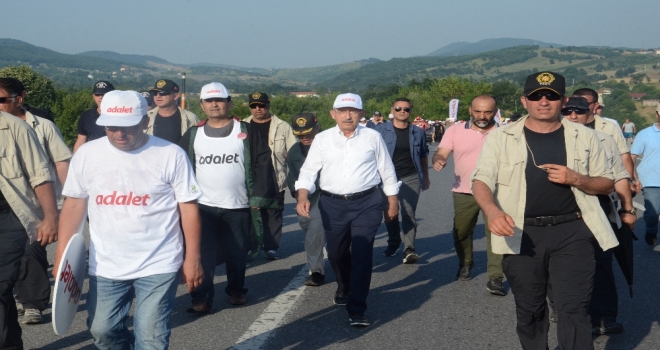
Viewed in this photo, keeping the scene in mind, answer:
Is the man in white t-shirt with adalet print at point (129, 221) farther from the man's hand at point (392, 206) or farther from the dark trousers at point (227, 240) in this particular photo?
the man's hand at point (392, 206)

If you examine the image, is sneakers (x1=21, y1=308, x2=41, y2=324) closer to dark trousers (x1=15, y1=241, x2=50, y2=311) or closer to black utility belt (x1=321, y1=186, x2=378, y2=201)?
dark trousers (x1=15, y1=241, x2=50, y2=311)

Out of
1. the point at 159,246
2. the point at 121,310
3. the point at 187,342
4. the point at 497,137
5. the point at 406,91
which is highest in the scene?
the point at 497,137

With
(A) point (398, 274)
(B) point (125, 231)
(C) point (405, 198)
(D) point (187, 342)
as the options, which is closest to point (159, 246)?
(B) point (125, 231)

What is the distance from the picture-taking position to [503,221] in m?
4.18

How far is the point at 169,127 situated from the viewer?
8125 millimetres

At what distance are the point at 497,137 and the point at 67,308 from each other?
8.51 feet

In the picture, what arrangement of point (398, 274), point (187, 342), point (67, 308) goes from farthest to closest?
point (398, 274) < point (187, 342) < point (67, 308)

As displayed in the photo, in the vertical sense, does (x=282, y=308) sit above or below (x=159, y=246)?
below

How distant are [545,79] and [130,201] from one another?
2416 millimetres

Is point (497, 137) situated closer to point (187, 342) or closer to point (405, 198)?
point (187, 342)

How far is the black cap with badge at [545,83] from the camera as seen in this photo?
14.7 ft

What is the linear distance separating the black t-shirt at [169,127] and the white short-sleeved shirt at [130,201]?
392cm

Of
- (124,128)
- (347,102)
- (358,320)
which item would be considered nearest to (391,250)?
(347,102)

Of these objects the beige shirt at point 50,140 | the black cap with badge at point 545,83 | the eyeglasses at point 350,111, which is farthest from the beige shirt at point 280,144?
the black cap with badge at point 545,83
